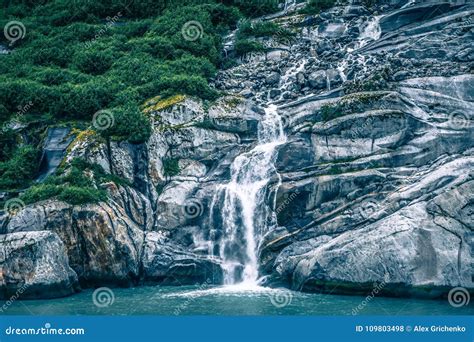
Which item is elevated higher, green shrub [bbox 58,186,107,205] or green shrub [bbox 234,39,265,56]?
green shrub [bbox 234,39,265,56]

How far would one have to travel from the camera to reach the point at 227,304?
24.2m

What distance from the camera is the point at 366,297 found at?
990 inches

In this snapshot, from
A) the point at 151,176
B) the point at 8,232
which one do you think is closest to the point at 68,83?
the point at 151,176

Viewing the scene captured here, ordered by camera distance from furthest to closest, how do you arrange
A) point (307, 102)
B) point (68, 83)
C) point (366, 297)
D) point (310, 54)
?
point (310, 54) < point (68, 83) < point (307, 102) < point (366, 297)

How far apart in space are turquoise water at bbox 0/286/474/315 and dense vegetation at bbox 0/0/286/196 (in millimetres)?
5269

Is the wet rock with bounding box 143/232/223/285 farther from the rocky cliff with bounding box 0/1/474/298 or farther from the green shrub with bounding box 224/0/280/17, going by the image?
the green shrub with bounding box 224/0/280/17

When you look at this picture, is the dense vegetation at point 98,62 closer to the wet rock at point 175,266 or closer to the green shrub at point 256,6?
the green shrub at point 256,6

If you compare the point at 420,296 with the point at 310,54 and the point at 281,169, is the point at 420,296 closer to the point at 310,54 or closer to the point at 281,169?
the point at 281,169

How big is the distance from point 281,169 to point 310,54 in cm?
1258

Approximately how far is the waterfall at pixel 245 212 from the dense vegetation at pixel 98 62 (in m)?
5.13

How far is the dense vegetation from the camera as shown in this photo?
106ft

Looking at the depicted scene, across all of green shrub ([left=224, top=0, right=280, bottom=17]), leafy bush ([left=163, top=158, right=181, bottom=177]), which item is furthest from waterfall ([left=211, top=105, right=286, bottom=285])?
green shrub ([left=224, top=0, right=280, bottom=17])

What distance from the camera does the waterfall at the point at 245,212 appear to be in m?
29.2

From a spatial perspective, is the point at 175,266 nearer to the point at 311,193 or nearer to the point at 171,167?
the point at 171,167
